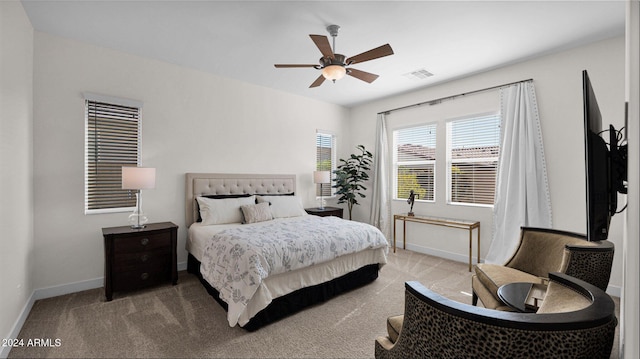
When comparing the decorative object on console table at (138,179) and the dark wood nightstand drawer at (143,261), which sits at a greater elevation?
the decorative object on console table at (138,179)

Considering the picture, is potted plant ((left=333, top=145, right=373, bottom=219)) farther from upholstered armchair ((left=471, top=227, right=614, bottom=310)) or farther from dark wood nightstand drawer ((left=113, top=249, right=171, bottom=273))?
dark wood nightstand drawer ((left=113, top=249, right=171, bottom=273))

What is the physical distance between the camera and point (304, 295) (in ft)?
8.95

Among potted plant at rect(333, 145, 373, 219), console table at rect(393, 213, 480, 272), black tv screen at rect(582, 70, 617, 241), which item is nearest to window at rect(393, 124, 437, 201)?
console table at rect(393, 213, 480, 272)

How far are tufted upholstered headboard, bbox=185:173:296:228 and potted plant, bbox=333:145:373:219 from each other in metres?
1.02

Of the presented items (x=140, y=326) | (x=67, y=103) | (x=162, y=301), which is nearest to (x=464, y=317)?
(x=140, y=326)

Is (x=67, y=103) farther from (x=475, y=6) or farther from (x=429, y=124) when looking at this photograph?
(x=429, y=124)

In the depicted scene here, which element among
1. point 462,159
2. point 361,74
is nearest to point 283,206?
point 361,74

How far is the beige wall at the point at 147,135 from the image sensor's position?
2998 millimetres

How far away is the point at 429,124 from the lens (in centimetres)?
477

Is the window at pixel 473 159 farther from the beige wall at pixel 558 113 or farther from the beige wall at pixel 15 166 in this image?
the beige wall at pixel 15 166

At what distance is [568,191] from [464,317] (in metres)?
3.50

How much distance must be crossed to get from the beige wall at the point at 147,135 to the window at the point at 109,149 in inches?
3.3

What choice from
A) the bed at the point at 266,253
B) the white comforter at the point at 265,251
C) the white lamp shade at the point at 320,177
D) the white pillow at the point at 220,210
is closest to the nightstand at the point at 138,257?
the bed at the point at 266,253

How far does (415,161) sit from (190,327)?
4.23 meters
